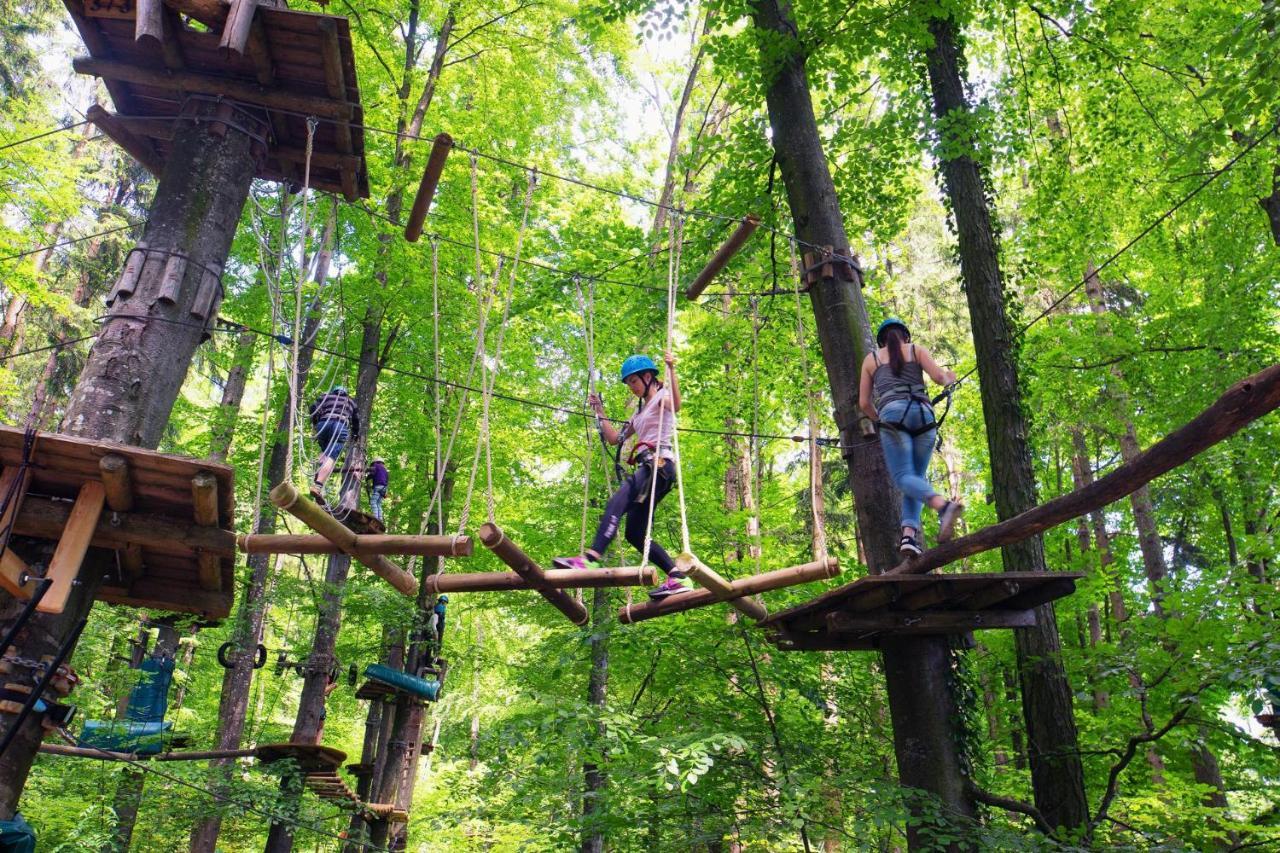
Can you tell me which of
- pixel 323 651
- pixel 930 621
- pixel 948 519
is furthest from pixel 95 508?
pixel 323 651

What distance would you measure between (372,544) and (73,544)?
4.76ft

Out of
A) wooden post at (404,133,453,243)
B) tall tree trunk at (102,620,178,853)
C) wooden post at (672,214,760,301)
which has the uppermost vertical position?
wooden post at (672,214,760,301)

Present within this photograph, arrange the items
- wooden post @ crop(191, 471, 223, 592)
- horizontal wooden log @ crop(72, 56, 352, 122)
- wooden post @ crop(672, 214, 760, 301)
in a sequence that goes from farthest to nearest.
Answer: wooden post @ crop(672, 214, 760, 301), horizontal wooden log @ crop(72, 56, 352, 122), wooden post @ crop(191, 471, 223, 592)

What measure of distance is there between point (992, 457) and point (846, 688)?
254cm

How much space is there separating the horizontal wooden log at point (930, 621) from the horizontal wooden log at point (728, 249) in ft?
8.37

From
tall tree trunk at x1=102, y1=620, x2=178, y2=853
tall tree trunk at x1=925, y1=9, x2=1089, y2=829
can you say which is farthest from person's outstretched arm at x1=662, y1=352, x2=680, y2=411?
tall tree trunk at x1=102, y1=620, x2=178, y2=853

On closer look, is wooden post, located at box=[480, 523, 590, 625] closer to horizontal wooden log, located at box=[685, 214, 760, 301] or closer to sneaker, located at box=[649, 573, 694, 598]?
sneaker, located at box=[649, 573, 694, 598]

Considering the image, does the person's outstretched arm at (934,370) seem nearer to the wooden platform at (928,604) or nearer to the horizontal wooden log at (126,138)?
the wooden platform at (928,604)

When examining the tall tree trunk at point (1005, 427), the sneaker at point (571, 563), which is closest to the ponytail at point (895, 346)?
the tall tree trunk at point (1005, 427)

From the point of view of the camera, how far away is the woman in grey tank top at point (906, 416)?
479 cm

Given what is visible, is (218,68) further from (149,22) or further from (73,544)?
(73,544)

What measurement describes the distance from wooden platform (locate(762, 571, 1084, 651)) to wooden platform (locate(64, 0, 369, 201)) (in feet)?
14.2

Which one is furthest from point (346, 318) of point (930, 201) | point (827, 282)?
point (930, 201)

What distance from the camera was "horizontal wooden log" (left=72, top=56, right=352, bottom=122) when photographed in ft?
16.8
